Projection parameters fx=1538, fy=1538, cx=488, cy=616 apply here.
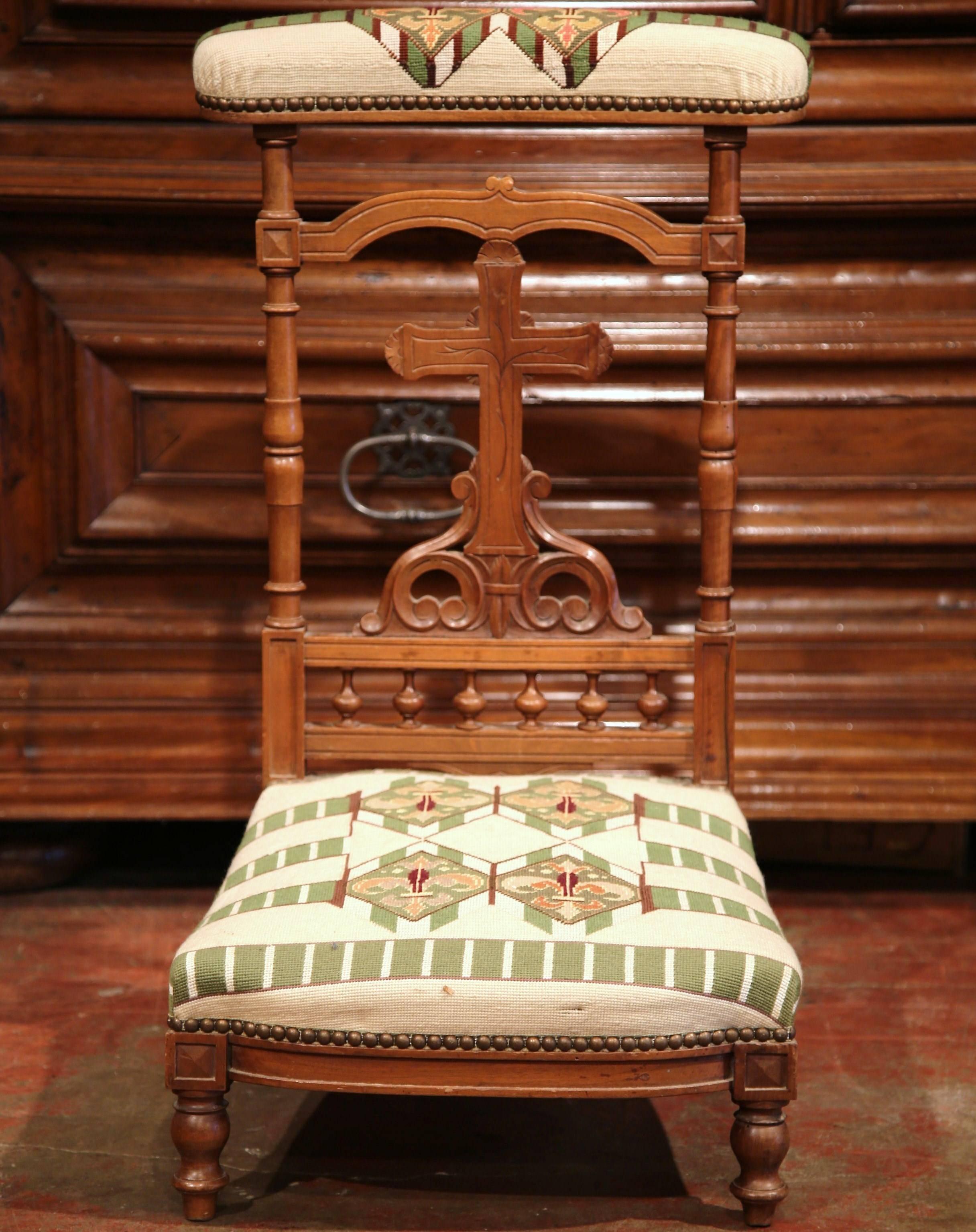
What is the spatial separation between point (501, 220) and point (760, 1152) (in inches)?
45.8

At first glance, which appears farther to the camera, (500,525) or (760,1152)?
(500,525)

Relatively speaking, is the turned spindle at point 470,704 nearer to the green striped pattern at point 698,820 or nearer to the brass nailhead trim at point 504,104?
the green striped pattern at point 698,820

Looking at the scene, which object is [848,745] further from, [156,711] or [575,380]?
[156,711]

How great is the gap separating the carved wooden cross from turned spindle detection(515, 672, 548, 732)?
27cm

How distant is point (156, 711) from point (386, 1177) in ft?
3.28

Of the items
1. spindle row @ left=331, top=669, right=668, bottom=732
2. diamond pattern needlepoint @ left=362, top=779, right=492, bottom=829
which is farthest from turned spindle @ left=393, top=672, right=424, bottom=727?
diamond pattern needlepoint @ left=362, top=779, right=492, bottom=829

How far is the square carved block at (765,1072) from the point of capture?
1.63m

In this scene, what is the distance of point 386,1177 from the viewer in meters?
1.87

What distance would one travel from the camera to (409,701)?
2.08m

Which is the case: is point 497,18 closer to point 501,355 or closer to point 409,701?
point 501,355

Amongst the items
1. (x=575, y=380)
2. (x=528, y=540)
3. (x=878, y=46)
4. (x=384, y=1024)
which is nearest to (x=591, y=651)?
(x=528, y=540)

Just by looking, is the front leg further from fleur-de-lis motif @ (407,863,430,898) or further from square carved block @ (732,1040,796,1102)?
fleur-de-lis motif @ (407,863,430,898)

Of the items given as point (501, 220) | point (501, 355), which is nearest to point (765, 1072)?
point (501, 355)

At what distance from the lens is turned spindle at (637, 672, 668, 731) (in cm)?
208
